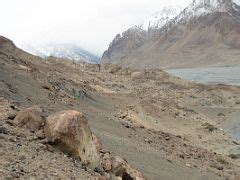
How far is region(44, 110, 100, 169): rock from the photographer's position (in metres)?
11.2

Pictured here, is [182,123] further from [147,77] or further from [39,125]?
[147,77]

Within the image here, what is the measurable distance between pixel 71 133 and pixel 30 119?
150cm

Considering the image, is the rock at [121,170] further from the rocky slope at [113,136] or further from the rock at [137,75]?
the rock at [137,75]

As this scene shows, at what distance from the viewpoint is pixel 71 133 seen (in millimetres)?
11195

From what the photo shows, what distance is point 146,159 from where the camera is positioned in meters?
17.5

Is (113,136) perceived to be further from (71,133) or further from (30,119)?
(71,133)

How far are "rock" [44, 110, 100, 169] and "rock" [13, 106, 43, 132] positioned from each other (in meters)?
0.60

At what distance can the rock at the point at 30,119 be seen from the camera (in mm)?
12148

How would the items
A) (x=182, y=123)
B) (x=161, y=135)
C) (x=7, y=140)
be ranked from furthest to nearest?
(x=182, y=123) → (x=161, y=135) → (x=7, y=140)

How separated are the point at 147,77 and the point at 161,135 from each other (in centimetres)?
4480

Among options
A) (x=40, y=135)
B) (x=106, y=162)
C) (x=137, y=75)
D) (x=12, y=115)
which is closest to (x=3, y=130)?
(x=40, y=135)

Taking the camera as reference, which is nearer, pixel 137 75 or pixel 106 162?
pixel 106 162

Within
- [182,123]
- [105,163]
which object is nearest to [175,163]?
[105,163]

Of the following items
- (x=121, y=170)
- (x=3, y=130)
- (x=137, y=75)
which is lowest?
(x=121, y=170)
